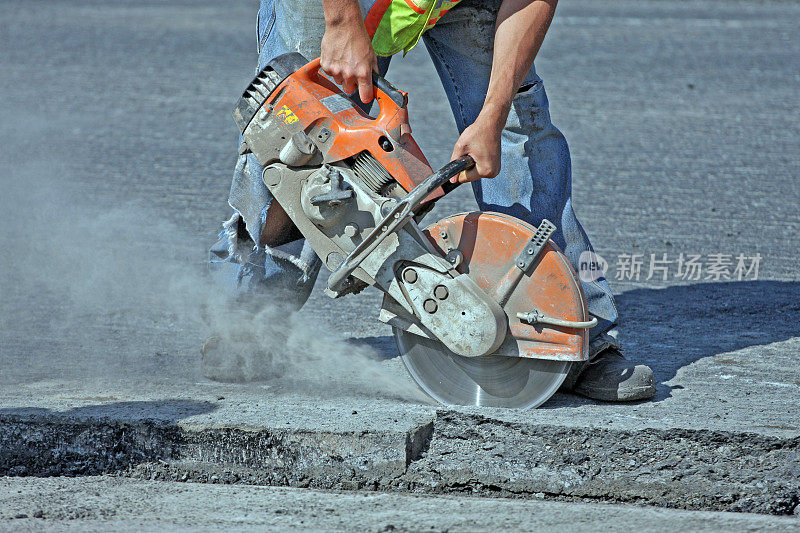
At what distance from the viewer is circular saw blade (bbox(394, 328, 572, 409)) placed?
3090 mm

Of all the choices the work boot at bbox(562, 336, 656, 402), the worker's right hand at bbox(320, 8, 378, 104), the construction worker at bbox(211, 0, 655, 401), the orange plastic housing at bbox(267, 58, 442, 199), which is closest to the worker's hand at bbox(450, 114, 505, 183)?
the construction worker at bbox(211, 0, 655, 401)

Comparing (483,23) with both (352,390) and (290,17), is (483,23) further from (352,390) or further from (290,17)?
(352,390)

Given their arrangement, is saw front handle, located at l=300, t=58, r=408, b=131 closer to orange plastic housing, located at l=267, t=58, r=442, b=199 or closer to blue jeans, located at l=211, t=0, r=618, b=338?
orange plastic housing, located at l=267, t=58, r=442, b=199

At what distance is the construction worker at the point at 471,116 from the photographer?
3012 mm

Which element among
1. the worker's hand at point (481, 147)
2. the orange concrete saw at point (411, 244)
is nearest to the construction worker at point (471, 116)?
the worker's hand at point (481, 147)

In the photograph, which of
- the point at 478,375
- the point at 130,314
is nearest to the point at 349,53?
the point at 478,375

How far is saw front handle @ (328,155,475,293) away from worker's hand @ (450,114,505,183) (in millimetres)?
21

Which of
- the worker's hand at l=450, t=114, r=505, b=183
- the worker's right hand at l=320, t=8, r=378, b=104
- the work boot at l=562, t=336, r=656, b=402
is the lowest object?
the work boot at l=562, t=336, r=656, b=402

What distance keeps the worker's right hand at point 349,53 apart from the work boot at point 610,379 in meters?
1.12

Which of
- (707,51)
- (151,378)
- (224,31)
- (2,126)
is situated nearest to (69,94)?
(2,126)

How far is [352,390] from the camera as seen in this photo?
3.39 metres

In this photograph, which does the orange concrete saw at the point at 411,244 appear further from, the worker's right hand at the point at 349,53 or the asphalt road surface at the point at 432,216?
the asphalt road surface at the point at 432,216

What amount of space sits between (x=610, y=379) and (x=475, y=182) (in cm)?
81

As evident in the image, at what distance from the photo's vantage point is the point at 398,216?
2920mm
